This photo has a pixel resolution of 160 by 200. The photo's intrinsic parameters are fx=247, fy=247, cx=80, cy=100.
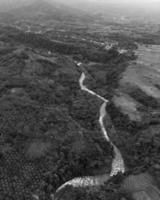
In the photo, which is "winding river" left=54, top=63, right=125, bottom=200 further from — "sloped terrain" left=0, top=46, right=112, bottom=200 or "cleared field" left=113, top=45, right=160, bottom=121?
"cleared field" left=113, top=45, right=160, bottom=121

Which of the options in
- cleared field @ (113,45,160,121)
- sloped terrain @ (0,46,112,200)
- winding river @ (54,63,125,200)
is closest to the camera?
sloped terrain @ (0,46,112,200)

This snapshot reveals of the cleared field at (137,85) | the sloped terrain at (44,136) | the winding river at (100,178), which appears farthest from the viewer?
the cleared field at (137,85)

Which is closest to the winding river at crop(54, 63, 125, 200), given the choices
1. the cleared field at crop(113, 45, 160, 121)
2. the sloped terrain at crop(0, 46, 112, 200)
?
the sloped terrain at crop(0, 46, 112, 200)

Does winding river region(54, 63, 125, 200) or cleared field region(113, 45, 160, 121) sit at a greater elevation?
cleared field region(113, 45, 160, 121)

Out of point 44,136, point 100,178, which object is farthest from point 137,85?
point 100,178

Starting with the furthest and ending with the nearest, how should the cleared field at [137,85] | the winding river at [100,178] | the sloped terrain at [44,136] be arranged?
1. the cleared field at [137,85]
2. the winding river at [100,178]
3. the sloped terrain at [44,136]

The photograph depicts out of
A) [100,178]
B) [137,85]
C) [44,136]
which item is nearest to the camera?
[100,178]

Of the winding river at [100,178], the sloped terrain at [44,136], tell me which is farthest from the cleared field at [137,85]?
the winding river at [100,178]

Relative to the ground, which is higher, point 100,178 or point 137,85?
point 137,85

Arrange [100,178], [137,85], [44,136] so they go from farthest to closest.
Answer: [137,85] → [44,136] → [100,178]

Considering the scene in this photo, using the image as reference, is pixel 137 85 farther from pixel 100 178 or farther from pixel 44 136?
pixel 100 178

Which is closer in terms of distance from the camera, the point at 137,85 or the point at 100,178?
the point at 100,178

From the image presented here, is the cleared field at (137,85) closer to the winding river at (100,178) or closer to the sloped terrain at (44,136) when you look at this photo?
the sloped terrain at (44,136)

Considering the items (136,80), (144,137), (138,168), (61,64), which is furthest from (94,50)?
(138,168)
